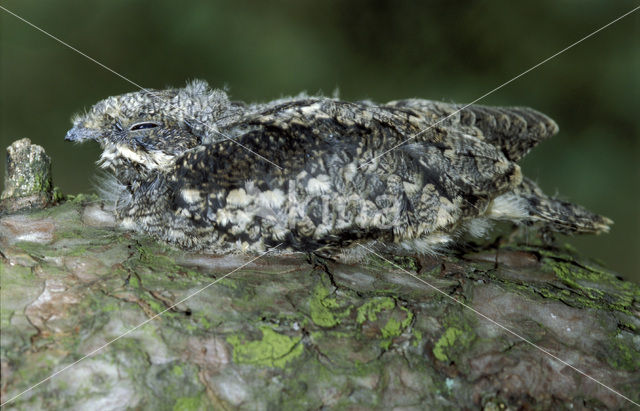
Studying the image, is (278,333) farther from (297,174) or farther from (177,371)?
(297,174)

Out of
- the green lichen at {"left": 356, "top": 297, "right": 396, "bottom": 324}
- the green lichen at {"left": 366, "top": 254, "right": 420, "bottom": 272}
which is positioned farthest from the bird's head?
the green lichen at {"left": 356, "top": 297, "right": 396, "bottom": 324}

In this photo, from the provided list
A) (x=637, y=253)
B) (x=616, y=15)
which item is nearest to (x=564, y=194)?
(x=637, y=253)

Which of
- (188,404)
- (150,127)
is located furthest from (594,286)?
(150,127)

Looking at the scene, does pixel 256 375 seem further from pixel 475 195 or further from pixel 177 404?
pixel 475 195

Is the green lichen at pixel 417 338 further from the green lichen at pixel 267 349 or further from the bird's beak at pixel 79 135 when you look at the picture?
the bird's beak at pixel 79 135

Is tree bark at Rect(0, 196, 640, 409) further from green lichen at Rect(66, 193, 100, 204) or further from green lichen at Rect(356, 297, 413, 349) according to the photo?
green lichen at Rect(66, 193, 100, 204)

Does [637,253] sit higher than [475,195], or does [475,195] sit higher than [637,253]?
[475,195]
